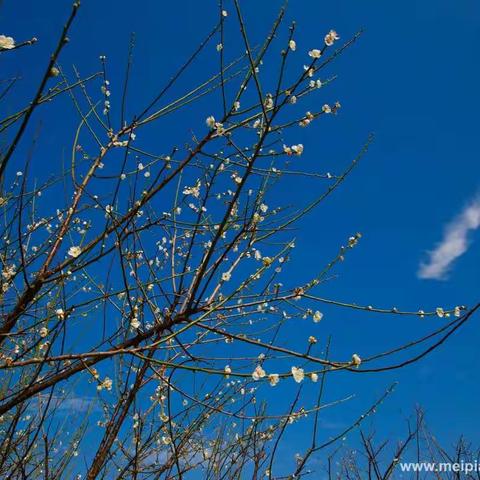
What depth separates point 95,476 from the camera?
9.07 feet

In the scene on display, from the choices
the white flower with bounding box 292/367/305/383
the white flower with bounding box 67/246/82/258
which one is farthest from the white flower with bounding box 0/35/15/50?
the white flower with bounding box 292/367/305/383

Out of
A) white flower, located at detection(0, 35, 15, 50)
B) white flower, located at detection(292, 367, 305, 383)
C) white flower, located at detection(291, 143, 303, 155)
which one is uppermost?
white flower, located at detection(291, 143, 303, 155)

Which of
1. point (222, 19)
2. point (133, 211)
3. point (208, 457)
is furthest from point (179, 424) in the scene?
point (222, 19)

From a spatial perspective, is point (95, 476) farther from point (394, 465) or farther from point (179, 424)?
point (394, 465)

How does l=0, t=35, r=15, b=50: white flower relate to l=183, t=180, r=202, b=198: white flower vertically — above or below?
below

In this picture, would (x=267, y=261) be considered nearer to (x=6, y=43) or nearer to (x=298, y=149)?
(x=298, y=149)

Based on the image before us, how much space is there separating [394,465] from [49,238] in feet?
10.5

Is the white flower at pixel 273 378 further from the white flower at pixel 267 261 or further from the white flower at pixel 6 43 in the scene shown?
the white flower at pixel 6 43

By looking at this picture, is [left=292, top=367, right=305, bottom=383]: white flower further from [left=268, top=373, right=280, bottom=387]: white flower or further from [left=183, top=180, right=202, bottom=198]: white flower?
[left=183, top=180, right=202, bottom=198]: white flower

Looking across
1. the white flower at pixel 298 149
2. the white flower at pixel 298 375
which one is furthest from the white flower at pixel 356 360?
the white flower at pixel 298 149

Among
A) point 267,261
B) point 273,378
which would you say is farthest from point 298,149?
point 273,378

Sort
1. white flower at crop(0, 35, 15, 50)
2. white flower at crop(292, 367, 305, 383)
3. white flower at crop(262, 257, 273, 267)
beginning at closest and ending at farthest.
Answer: white flower at crop(0, 35, 15, 50), white flower at crop(292, 367, 305, 383), white flower at crop(262, 257, 273, 267)

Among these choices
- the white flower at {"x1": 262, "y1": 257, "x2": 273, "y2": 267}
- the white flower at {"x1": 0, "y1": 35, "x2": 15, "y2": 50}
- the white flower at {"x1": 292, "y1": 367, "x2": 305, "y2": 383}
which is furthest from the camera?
the white flower at {"x1": 262, "y1": 257, "x2": 273, "y2": 267}

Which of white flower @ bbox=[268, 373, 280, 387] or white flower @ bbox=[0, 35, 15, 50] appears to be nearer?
white flower @ bbox=[0, 35, 15, 50]
